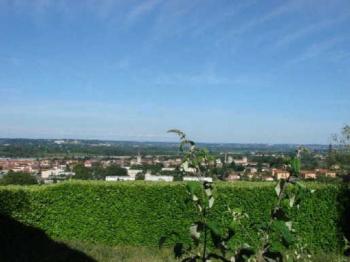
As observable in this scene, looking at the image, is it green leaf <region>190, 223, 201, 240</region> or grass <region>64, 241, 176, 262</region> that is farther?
grass <region>64, 241, 176, 262</region>

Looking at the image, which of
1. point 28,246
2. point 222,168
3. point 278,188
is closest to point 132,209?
point 28,246

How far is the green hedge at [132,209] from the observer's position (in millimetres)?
12891

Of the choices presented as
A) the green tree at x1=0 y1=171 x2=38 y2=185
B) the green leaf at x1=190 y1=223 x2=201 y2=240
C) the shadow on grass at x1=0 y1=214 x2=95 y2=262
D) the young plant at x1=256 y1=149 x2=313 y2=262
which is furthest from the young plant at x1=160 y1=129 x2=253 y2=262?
the green tree at x1=0 y1=171 x2=38 y2=185

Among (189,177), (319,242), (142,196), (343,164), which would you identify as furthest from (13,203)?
(189,177)

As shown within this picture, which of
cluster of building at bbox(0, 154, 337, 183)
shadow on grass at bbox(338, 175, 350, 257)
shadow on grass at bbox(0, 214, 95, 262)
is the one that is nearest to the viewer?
cluster of building at bbox(0, 154, 337, 183)

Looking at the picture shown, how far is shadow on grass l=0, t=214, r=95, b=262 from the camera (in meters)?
11.2

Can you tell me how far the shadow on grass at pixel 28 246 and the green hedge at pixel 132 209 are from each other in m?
0.24

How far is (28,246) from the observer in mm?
12695

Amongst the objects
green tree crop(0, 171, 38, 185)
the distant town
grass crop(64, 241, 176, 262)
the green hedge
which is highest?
the distant town

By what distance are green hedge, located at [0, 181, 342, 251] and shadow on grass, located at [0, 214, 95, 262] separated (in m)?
0.24

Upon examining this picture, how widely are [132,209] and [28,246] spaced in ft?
9.56

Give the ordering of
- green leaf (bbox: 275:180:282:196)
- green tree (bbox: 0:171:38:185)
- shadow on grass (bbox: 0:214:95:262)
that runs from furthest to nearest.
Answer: green tree (bbox: 0:171:38:185) < shadow on grass (bbox: 0:214:95:262) < green leaf (bbox: 275:180:282:196)

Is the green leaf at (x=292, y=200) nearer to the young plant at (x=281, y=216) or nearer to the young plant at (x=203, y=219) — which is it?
the young plant at (x=281, y=216)

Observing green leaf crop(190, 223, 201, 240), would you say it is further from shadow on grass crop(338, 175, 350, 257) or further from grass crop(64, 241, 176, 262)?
shadow on grass crop(338, 175, 350, 257)
